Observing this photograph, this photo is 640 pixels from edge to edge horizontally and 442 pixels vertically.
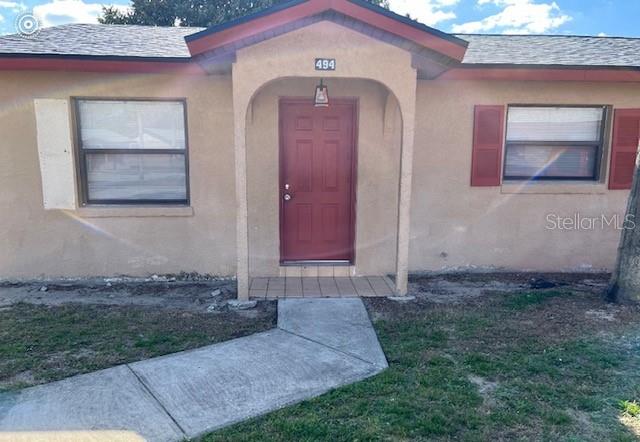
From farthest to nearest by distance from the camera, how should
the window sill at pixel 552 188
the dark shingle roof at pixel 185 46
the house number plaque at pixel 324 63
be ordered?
the window sill at pixel 552 188 → the dark shingle roof at pixel 185 46 → the house number plaque at pixel 324 63

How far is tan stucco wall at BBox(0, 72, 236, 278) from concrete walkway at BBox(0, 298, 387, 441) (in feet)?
7.92

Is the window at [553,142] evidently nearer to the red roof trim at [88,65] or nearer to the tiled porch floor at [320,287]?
the tiled porch floor at [320,287]

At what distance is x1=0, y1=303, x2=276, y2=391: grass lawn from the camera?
384cm

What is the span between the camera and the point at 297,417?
3123 millimetres

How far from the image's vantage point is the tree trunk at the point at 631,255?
204 inches

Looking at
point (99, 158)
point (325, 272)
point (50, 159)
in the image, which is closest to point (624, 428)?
point (325, 272)

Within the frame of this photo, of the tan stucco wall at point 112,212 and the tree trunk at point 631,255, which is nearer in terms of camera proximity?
the tree trunk at point 631,255

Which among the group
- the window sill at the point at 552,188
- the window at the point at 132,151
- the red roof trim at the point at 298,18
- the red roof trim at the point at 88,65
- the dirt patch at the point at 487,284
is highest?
the red roof trim at the point at 298,18

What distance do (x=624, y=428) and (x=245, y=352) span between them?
2.95 meters

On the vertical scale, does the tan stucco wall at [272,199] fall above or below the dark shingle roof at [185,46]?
below

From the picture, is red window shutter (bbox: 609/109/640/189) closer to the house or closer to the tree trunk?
the house

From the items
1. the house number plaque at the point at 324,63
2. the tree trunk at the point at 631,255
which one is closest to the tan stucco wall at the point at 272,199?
the house number plaque at the point at 324,63

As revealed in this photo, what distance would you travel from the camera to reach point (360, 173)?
639cm

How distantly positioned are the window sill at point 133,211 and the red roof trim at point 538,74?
4.00 m
